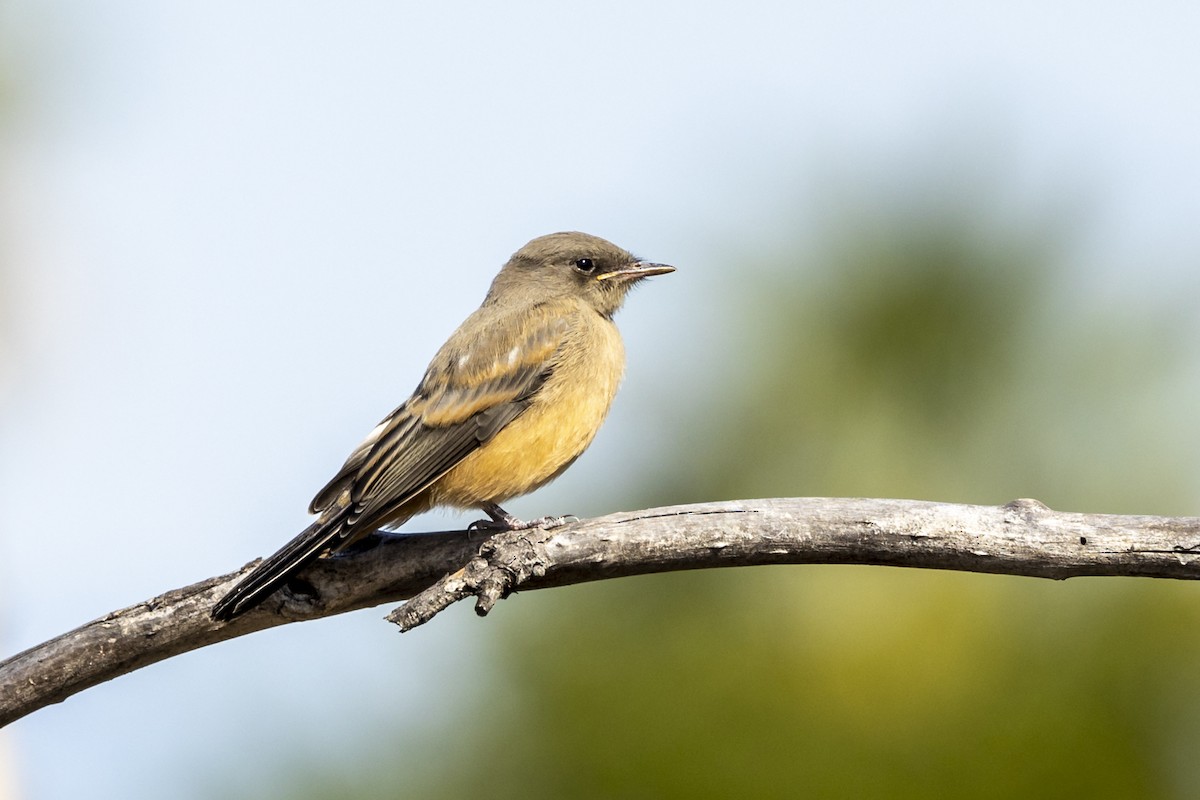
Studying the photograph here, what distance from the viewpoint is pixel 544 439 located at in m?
7.39

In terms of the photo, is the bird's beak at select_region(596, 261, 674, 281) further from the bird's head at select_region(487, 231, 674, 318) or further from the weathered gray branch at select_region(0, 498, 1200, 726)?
the weathered gray branch at select_region(0, 498, 1200, 726)

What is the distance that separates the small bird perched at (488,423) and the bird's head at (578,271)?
26cm

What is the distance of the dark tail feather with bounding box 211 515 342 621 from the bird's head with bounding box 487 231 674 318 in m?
2.99

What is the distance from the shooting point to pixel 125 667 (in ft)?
19.2

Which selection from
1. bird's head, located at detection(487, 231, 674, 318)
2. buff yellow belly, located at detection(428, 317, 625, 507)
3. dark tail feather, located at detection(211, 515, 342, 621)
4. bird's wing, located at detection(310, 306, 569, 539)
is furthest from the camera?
bird's head, located at detection(487, 231, 674, 318)

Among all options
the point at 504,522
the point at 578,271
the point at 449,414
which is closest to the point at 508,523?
the point at 504,522

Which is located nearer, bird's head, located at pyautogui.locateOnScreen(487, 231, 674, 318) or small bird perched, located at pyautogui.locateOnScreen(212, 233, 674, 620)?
small bird perched, located at pyautogui.locateOnScreen(212, 233, 674, 620)

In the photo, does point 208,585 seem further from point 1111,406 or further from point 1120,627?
point 1111,406

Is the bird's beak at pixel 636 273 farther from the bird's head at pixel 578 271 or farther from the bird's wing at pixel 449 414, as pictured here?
the bird's wing at pixel 449 414

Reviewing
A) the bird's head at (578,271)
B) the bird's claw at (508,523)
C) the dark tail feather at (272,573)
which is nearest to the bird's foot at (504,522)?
the bird's claw at (508,523)

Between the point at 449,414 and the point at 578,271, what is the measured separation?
1.88 meters

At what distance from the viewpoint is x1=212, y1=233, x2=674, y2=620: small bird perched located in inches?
268

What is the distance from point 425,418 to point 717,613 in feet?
12.8

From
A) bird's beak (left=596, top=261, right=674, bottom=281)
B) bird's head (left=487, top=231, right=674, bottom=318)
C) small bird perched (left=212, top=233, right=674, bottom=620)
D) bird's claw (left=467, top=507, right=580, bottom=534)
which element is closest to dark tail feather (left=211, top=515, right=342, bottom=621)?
small bird perched (left=212, top=233, right=674, bottom=620)
